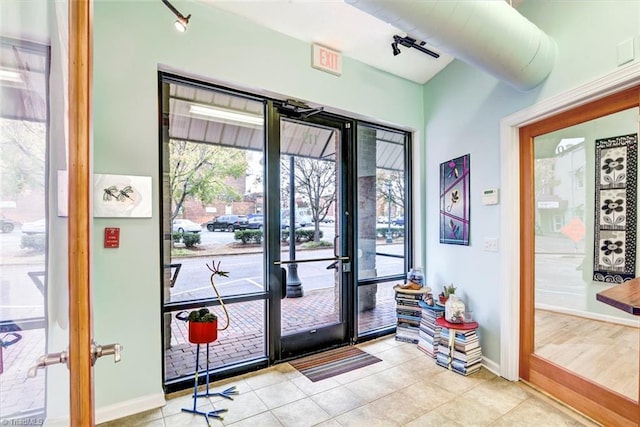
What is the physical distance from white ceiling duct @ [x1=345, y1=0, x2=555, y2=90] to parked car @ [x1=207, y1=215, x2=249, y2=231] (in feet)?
6.39

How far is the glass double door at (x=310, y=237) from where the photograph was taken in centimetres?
298

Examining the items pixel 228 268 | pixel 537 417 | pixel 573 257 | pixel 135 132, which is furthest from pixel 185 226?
pixel 573 257

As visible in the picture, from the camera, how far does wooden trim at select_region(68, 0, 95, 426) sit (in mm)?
833

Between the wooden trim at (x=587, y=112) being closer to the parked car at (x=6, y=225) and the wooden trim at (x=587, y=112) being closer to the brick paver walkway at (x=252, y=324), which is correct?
the brick paver walkway at (x=252, y=324)

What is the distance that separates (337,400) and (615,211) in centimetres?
271

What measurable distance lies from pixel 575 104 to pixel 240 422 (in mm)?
3250

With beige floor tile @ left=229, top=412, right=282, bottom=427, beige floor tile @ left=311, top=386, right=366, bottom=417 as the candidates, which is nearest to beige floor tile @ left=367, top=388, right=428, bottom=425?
beige floor tile @ left=311, top=386, right=366, bottom=417

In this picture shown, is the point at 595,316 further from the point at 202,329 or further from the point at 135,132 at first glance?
the point at 135,132

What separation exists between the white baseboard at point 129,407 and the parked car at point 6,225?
6.57ft

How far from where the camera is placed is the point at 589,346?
2508mm

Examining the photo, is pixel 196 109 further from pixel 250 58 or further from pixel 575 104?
pixel 575 104

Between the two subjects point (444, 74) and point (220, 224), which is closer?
point (220, 224)

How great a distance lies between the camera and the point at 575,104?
2.19 m

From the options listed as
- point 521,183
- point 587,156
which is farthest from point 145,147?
point 587,156
